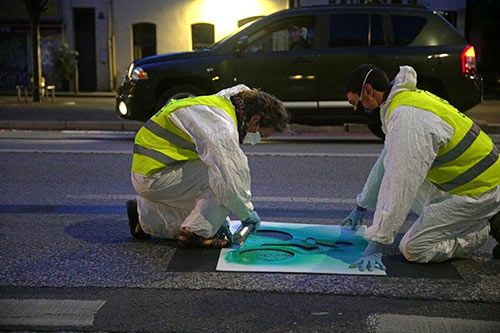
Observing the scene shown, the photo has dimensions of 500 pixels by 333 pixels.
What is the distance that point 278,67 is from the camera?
1084 cm

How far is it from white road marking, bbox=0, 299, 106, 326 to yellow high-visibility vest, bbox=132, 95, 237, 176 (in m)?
1.20

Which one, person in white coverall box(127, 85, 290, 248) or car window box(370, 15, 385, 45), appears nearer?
person in white coverall box(127, 85, 290, 248)

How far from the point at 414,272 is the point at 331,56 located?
6.94 meters

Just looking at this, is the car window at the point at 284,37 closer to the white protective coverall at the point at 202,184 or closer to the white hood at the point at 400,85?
the white protective coverall at the point at 202,184

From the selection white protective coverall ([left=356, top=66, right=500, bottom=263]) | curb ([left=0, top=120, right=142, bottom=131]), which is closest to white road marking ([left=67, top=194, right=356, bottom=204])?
white protective coverall ([left=356, top=66, right=500, bottom=263])

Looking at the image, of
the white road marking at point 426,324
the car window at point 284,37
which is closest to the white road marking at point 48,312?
the white road marking at point 426,324

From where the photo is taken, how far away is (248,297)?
379 centimetres

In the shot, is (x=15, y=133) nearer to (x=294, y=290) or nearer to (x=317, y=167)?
(x=317, y=167)

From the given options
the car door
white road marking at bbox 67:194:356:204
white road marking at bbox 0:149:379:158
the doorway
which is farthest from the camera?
the doorway

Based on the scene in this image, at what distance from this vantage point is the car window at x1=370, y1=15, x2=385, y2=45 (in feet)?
35.9

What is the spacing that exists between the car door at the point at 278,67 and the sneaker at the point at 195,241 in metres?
6.34

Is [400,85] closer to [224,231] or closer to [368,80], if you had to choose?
[368,80]

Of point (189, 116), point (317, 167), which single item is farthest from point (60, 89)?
point (189, 116)

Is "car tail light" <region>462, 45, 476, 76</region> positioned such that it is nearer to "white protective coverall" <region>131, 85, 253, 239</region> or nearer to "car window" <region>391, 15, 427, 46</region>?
"car window" <region>391, 15, 427, 46</region>
